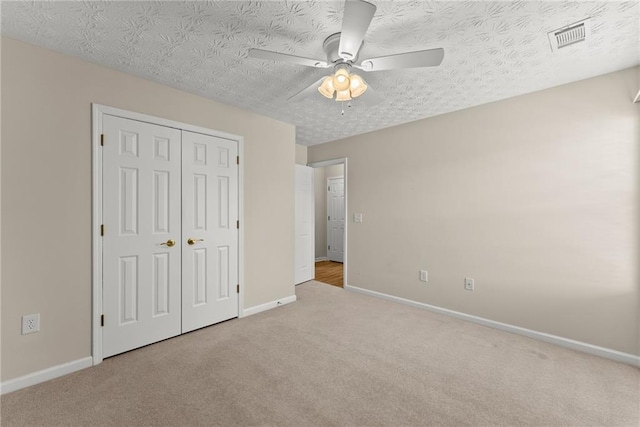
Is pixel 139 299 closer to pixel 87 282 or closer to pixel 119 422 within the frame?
pixel 87 282

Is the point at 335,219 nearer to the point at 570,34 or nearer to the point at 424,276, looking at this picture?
the point at 424,276

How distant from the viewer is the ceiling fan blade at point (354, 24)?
4.12 feet

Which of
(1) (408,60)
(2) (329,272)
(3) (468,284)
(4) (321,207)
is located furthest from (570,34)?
(4) (321,207)

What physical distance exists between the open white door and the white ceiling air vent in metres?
3.43

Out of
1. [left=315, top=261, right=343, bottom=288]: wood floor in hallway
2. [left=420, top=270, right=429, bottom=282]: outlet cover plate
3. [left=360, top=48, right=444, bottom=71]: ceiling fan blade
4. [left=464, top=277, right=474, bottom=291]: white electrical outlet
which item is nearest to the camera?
[left=360, top=48, right=444, bottom=71]: ceiling fan blade

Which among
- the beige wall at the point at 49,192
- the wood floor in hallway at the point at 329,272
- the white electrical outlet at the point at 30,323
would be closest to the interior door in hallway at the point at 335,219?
the wood floor in hallway at the point at 329,272

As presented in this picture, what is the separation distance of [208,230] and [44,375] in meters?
1.60

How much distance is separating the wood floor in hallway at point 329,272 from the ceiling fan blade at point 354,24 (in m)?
3.68

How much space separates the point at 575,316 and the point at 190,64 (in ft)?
13.5

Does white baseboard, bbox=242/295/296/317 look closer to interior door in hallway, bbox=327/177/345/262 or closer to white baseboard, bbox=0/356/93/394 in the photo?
white baseboard, bbox=0/356/93/394

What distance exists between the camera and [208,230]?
9.52 feet

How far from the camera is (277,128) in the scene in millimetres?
3539

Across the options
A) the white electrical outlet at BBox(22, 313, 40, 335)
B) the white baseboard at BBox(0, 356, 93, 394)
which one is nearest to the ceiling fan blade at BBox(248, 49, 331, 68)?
the white electrical outlet at BBox(22, 313, 40, 335)

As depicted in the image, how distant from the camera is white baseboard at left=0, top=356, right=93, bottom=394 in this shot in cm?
184
